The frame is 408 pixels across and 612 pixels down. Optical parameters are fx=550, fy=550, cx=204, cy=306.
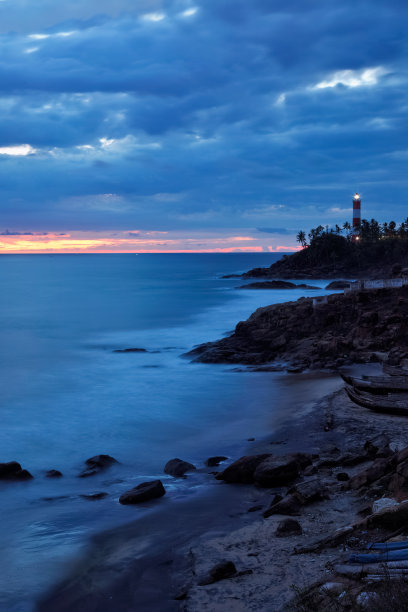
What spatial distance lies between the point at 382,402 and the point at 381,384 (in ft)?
4.43

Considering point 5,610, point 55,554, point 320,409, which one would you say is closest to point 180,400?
point 320,409

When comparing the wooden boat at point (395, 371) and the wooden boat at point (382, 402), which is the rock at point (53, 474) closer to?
the wooden boat at point (382, 402)

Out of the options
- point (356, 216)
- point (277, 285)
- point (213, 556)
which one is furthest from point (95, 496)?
point (356, 216)

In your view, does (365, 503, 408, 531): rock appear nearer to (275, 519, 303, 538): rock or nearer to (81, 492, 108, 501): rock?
(275, 519, 303, 538): rock

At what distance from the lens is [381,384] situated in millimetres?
19031

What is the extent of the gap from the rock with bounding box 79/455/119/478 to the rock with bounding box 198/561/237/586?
722cm

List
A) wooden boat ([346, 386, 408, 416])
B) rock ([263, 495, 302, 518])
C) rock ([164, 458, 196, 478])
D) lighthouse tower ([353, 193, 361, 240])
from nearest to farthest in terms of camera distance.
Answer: rock ([263, 495, 302, 518]), rock ([164, 458, 196, 478]), wooden boat ([346, 386, 408, 416]), lighthouse tower ([353, 193, 361, 240])

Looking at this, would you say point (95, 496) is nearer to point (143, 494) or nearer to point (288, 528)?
point (143, 494)

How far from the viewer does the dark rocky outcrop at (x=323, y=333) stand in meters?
28.9

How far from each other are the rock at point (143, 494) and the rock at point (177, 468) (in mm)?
1523

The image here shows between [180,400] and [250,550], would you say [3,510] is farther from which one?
[180,400]

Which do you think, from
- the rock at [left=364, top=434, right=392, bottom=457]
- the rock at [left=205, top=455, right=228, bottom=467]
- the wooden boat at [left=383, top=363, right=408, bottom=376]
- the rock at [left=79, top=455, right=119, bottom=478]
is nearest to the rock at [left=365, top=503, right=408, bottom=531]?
the rock at [left=364, top=434, right=392, bottom=457]

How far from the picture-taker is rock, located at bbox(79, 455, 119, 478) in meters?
15.5

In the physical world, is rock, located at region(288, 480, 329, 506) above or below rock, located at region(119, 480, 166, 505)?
above
